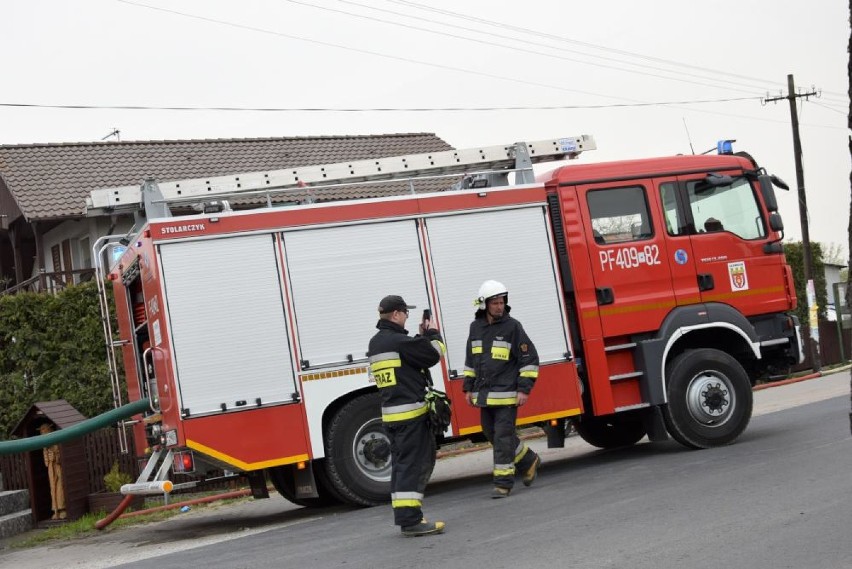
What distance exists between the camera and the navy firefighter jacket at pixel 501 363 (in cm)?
938

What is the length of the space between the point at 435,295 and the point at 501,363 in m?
1.26

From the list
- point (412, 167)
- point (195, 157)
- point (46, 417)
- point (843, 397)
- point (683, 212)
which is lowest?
point (843, 397)

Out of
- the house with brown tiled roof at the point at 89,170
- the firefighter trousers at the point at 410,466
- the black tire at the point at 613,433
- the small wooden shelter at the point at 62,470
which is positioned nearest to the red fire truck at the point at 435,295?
the black tire at the point at 613,433

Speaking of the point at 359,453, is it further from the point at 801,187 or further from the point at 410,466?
the point at 801,187

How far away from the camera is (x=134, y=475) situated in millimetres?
13297

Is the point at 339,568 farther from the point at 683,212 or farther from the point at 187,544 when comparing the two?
the point at 683,212

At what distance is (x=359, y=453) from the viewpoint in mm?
10000

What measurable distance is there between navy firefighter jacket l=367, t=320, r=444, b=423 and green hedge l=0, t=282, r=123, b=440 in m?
9.89

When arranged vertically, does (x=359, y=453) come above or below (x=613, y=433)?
above

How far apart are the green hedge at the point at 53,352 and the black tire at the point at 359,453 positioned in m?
8.21

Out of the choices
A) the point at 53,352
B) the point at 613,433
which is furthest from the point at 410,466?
the point at 53,352

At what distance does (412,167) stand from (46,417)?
5.33 metres

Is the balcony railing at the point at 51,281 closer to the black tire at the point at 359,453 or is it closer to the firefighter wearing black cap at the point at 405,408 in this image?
the black tire at the point at 359,453

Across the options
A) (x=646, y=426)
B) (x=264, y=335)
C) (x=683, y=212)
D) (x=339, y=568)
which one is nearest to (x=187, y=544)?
(x=264, y=335)
